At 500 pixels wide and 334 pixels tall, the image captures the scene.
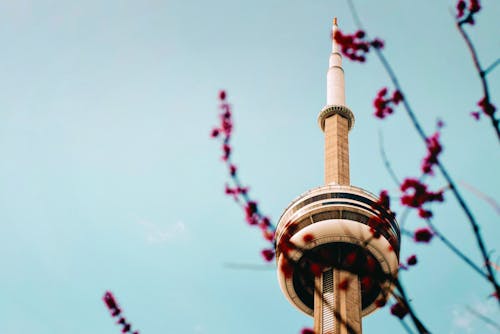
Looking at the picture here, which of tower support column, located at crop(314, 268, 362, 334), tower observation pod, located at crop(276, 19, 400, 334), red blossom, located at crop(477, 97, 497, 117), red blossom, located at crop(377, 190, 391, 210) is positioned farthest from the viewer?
tower observation pod, located at crop(276, 19, 400, 334)

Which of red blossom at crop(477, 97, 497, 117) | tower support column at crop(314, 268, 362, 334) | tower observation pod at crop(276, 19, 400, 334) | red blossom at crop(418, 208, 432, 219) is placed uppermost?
tower observation pod at crop(276, 19, 400, 334)

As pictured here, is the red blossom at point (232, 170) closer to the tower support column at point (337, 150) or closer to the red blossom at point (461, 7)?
the red blossom at point (461, 7)

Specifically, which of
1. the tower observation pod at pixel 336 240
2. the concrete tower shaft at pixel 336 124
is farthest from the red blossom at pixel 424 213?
the concrete tower shaft at pixel 336 124

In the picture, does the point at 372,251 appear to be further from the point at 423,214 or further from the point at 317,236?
the point at 423,214

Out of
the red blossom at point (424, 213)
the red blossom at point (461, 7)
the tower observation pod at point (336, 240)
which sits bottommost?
the red blossom at point (424, 213)

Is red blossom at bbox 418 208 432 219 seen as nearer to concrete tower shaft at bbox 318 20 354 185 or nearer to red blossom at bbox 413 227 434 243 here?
red blossom at bbox 413 227 434 243

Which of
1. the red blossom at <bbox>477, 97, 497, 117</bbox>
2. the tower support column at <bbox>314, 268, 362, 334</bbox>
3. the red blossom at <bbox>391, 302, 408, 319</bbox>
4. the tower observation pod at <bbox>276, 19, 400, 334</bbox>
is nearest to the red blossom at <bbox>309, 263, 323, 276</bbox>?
the red blossom at <bbox>391, 302, 408, 319</bbox>

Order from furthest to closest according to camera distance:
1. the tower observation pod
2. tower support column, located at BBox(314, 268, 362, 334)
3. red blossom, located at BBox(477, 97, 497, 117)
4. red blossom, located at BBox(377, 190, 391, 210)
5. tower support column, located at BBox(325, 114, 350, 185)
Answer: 1. tower support column, located at BBox(325, 114, 350, 185)
2. the tower observation pod
3. tower support column, located at BBox(314, 268, 362, 334)
4. red blossom, located at BBox(377, 190, 391, 210)
5. red blossom, located at BBox(477, 97, 497, 117)

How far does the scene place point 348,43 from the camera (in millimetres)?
10195

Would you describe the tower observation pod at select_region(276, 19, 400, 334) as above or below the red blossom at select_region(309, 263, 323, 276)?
above

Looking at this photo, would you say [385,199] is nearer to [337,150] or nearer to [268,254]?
[268,254]

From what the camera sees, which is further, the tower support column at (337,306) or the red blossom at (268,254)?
the tower support column at (337,306)

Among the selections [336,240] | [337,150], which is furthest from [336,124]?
[336,240]

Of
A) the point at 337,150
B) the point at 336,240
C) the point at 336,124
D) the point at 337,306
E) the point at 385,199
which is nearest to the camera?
the point at 385,199
